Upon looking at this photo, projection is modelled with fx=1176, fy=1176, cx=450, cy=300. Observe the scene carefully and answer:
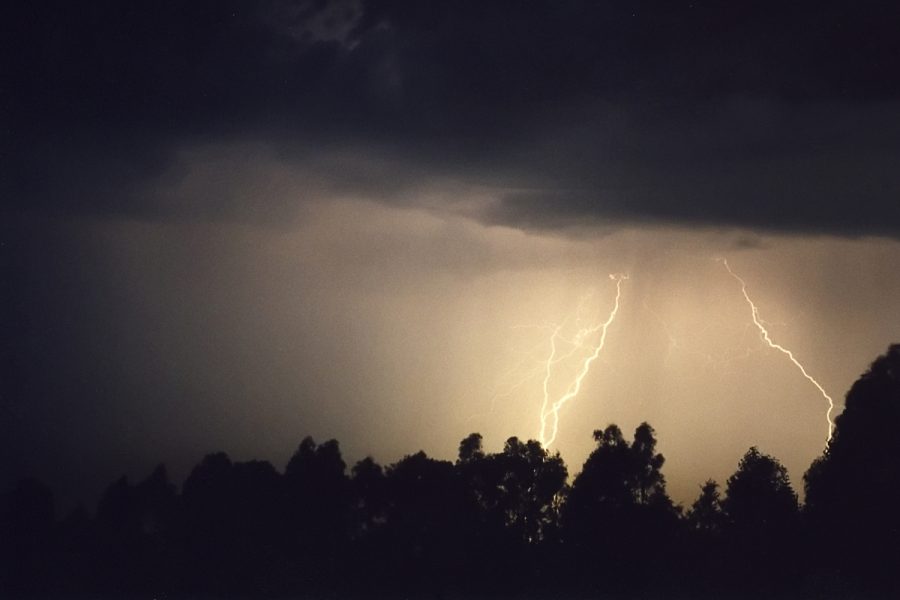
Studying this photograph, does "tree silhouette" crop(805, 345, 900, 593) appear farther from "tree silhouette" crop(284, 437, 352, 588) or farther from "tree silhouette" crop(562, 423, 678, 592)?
"tree silhouette" crop(284, 437, 352, 588)

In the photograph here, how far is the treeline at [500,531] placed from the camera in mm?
73812

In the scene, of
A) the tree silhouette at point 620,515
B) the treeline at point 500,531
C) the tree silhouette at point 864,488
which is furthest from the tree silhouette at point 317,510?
the tree silhouette at point 864,488

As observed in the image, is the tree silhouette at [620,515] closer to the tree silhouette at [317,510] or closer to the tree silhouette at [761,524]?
the tree silhouette at [761,524]

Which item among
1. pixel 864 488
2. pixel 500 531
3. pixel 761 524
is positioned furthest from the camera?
pixel 500 531

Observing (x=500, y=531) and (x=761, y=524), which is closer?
(x=761, y=524)

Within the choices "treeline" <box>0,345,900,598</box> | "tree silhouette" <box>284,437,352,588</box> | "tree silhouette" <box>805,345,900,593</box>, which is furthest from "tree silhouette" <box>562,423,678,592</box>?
"tree silhouette" <box>284,437,352,588</box>

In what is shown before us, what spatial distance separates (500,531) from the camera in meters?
88.4

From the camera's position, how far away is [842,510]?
242 ft

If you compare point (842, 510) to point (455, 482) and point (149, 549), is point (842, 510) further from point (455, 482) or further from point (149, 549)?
point (149, 549)

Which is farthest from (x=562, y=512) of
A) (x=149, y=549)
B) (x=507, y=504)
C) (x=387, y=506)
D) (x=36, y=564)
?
(x=36, y=564)

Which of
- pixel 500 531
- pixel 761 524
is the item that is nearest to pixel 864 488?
pixel 761 524

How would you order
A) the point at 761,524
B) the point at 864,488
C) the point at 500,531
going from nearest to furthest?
the point at 864,488
the point at 761,524
the point at 500,531

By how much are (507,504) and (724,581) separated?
20081mm

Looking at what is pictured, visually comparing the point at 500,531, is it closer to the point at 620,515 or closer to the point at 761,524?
the point at 620,515
